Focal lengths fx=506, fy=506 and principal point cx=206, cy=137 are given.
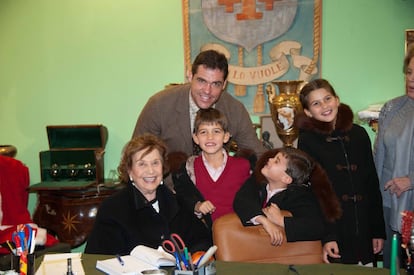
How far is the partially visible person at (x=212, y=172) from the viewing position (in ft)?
8.38

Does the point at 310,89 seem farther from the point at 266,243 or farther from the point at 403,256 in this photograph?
the point at 403,256

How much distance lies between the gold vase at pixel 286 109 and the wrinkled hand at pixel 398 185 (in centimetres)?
93

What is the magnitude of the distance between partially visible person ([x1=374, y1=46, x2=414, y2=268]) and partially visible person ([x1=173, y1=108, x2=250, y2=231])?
2.64ft

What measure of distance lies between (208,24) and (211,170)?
6.27ft

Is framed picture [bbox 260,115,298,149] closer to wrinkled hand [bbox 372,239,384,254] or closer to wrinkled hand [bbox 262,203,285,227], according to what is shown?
wrinkled hand [bbox 372,239,384,254]

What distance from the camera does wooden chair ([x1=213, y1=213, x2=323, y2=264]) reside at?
198cm

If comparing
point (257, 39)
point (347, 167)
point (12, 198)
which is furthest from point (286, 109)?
point (12, 198)

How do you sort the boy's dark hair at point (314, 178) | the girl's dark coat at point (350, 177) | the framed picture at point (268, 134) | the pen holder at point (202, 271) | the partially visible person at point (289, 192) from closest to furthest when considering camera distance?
1. the pen holder at point (202, 271)
2. the partially visible person at point (289, 192)
3. the boy's dark hair at point (314, 178)
4. the girl's dark coat at point (350, 177)
5. the framed picture at point (268, 134)

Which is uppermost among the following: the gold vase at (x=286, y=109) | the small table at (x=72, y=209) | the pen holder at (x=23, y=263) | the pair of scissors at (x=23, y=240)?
the gold vase at (x=286, y=109)

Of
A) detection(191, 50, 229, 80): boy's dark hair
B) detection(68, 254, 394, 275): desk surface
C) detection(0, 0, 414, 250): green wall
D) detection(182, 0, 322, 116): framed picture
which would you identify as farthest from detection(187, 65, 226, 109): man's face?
detection(0, 0, 414, 250): green wall

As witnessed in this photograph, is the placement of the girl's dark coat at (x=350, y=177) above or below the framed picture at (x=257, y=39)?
below

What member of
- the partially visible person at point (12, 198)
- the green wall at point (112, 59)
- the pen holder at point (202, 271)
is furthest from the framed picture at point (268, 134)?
the pen holder at point (202, 271)

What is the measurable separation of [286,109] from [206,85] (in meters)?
1.07

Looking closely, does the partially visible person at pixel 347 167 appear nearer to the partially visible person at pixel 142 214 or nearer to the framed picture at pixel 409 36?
the partially visible person at pixel 142 214
